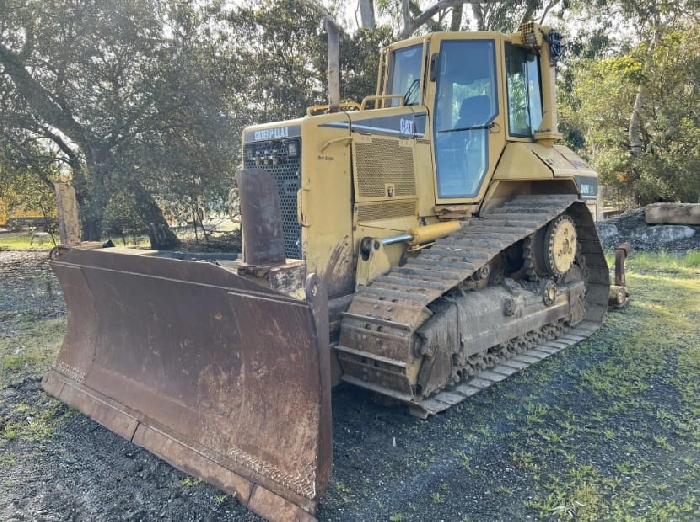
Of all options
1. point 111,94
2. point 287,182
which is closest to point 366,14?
point 111,94

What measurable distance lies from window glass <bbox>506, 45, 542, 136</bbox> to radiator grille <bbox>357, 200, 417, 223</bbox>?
1356 millimetres

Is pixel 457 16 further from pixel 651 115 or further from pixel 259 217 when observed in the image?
pixel 259 217

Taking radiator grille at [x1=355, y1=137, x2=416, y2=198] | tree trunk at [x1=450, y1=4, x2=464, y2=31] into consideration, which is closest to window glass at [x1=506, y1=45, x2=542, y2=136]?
radiator grille at [x1=355, y1=137, x2=416, y2=198]

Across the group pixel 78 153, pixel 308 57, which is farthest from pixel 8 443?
pixel 308 57

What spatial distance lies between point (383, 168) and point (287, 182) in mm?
850

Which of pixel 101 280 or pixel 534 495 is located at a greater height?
pixel 101 280

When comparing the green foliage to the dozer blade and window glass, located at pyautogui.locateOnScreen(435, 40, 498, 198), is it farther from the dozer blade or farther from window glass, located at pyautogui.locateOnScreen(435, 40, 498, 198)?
the dozer blade

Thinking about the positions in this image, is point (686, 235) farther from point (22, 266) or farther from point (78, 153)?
point (22, 266)

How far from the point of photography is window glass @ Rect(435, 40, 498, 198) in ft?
16.5

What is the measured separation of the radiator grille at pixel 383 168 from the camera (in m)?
4.41

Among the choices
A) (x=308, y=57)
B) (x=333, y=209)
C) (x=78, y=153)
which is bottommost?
(x=333, y=209)

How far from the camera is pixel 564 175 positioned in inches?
207

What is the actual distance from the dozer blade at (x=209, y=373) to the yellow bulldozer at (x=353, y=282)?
0.01m

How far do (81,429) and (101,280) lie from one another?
3.51 ft
